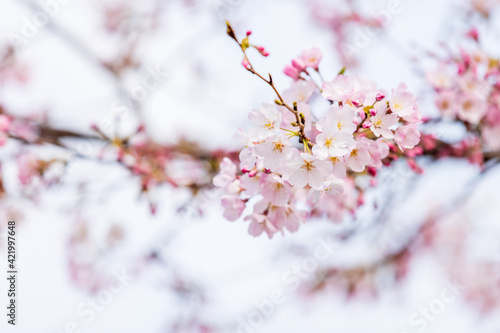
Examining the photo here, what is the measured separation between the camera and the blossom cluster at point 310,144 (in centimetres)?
120

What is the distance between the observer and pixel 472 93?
8.36 feet

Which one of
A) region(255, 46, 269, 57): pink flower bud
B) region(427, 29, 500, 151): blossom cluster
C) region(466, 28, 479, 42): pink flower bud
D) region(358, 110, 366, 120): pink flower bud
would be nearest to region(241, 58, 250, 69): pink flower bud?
region(255, 46, 269, 57): pink flower bud

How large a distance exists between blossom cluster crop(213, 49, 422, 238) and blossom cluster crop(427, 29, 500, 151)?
1306 mm

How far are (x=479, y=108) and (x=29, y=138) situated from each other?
2.83 meters

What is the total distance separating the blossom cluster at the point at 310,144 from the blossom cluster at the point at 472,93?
4.28ft

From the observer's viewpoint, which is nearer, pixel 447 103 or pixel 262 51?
pixel 262 51

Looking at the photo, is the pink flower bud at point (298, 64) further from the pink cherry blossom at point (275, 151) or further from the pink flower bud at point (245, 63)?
the pink cherry blossom at point (275, 151)

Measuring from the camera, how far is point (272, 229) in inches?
57.7

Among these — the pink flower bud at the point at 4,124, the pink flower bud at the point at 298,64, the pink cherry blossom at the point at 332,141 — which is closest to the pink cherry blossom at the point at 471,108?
the pink flower bud at the point at 298,64

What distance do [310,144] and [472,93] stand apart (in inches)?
72.4

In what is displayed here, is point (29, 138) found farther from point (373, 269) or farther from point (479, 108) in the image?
point (373, 269)

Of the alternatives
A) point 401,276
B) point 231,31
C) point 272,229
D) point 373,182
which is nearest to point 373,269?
Answer: point 401,276

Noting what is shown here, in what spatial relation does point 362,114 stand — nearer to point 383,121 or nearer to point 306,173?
point 383,121

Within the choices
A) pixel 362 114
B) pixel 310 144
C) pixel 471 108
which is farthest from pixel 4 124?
pixel 471 108
